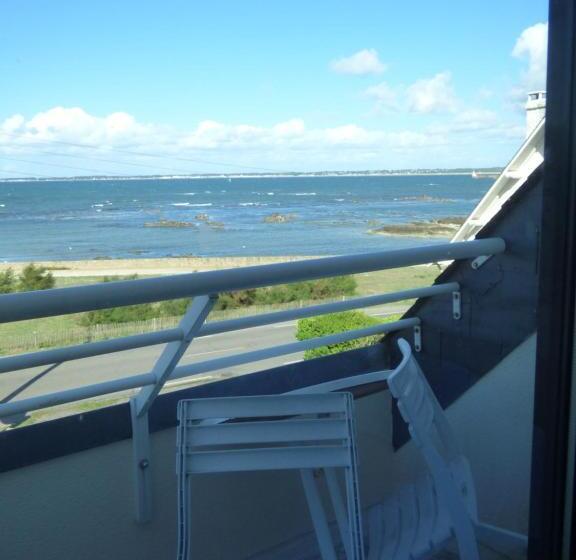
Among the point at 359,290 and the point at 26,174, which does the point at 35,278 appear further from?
the point at 26,174

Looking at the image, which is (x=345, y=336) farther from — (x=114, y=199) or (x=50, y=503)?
(x=114, y=199)

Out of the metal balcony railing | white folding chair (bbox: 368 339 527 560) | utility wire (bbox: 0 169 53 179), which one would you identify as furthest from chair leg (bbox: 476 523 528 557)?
utility wire (bbox: 0 169 53 179)

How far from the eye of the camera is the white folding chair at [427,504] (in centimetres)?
164

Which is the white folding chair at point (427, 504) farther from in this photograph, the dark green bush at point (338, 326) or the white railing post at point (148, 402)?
the dark green bush at point (338, 326)

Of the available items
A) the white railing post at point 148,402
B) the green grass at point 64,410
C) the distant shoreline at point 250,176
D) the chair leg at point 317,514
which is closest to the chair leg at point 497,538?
the chair leg at point 317,514

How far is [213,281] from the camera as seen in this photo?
5.17 ft

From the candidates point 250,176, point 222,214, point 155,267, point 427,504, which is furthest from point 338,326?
point 222,214

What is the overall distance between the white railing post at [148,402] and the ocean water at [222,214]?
1319 millimetres

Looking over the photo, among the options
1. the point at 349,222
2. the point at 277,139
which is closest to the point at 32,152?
the point at 277,139

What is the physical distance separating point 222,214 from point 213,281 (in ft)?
22.1

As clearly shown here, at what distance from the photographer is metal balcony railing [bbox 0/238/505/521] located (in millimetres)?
1353

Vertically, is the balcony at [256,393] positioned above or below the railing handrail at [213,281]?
below

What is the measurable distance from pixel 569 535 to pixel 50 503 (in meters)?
1.33

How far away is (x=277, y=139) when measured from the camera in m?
7.33
